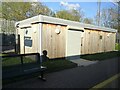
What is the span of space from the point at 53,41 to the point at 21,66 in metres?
6.47

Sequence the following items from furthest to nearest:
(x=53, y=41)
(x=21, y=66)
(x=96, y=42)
→ (x=96, y=42) → (x=53, y=41) → (x=21, y=66)

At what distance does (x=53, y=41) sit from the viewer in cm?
1319

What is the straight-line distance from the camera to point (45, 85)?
695cm

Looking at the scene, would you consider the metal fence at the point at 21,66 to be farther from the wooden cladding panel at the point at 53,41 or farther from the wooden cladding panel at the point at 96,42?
the wooden cladding panel at the point at 96,42

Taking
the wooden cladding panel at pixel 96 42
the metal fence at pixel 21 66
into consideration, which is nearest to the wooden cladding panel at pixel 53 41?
the wooden cladding panel at pixel 96 42

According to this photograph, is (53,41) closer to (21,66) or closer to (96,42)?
(21,66)

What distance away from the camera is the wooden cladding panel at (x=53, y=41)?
12664mm

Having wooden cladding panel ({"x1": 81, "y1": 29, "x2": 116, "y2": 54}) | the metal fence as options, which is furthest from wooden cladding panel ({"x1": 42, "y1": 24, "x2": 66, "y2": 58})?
the metal fence

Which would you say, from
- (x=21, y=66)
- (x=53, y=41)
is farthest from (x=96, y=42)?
(x=21, y=66)

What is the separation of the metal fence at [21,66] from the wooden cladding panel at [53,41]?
5.02 meters

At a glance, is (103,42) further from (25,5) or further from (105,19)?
(105,19)

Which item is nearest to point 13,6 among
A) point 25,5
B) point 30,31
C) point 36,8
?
point 25,5

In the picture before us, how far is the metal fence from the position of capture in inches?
254

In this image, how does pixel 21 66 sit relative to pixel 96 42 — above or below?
below
